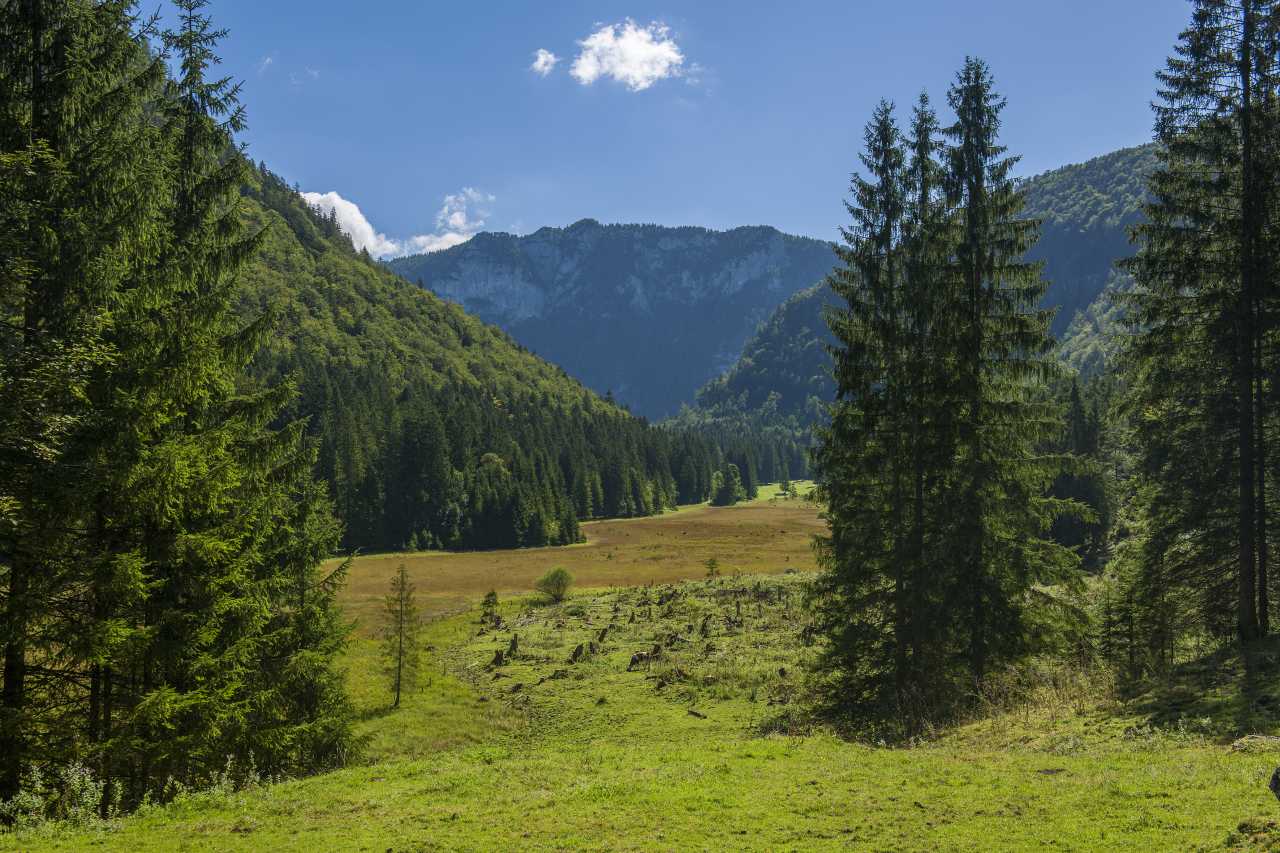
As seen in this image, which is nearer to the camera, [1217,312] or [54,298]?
[54,298]

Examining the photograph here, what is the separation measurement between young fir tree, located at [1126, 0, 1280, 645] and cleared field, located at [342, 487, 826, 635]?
36921mm

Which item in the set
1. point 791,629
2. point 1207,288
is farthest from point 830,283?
point 791,629

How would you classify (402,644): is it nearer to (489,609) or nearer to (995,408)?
(489,609)

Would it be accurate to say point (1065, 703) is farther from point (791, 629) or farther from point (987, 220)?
point (791, 629)

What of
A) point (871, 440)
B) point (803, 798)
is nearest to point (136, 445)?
point (803, 798)

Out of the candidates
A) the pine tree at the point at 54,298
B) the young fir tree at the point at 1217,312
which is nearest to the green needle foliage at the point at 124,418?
the pine tree at the point at 54,298

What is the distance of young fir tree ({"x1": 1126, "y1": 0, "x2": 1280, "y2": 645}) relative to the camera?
17203 mm

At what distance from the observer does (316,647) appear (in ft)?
62.2

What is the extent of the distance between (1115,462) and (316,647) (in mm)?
76801

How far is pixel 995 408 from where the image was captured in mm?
19781

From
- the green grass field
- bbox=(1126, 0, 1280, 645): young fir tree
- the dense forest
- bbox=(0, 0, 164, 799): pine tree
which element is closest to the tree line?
bbox=(1126, 0, 1280, 645): young fir tree

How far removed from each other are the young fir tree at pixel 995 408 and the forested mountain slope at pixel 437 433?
42.6 meters

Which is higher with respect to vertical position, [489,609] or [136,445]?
[136,445]

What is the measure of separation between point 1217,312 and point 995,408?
18.2 feet
